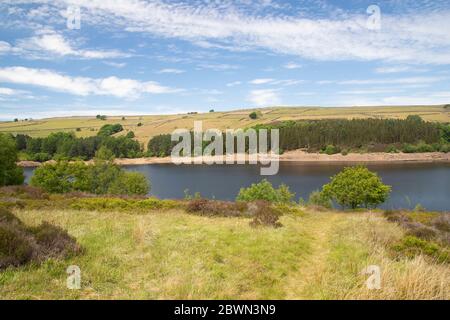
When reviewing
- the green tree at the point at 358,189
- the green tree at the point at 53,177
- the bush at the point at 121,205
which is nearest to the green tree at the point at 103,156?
the green tree at the point at 53,177

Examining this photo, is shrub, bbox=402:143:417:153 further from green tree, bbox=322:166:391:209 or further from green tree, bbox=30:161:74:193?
green tree, bbox=30:161:74:193

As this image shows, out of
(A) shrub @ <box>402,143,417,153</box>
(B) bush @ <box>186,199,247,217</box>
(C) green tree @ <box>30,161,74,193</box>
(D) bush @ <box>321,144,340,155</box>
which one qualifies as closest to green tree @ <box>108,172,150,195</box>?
(C) green tree @ <box>30,161,74,193</box>

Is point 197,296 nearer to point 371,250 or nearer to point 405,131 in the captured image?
point 371,250

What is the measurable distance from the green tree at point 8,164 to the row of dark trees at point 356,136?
91317 mm

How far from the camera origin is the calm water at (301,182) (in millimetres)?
61562

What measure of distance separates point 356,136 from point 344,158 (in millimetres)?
17695

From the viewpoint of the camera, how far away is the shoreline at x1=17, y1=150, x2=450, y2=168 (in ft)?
397

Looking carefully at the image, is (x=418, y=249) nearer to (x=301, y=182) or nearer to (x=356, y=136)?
(x=301, y=182)

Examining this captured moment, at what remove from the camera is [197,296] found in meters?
7.26

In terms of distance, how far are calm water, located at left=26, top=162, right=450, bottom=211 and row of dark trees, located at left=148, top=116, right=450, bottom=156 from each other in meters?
33.8

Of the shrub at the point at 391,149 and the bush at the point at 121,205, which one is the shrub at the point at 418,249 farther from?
the shrub at the point at 391,149
